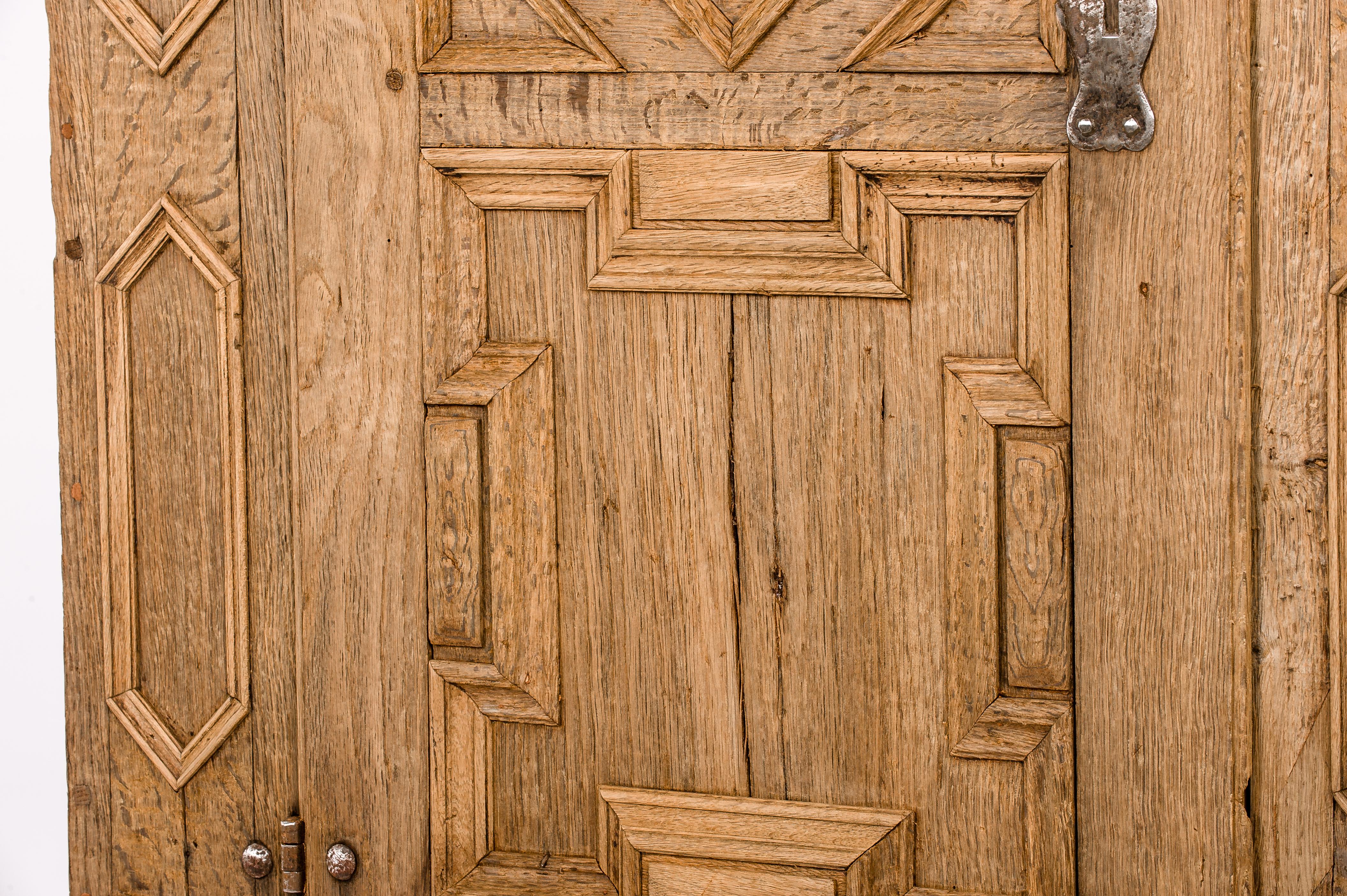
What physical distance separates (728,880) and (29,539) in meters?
0.92

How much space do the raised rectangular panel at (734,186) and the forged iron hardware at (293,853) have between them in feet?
2.32

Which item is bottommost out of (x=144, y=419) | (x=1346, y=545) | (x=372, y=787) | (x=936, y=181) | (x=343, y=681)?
(x=372, y=787)

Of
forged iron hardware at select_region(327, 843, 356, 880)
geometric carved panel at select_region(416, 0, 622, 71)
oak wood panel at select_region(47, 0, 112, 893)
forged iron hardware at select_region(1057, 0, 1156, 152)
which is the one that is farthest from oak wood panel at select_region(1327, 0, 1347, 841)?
oak wood panel at select_region(47, 0, 112, 893)

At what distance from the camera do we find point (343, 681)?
1089 millimetres

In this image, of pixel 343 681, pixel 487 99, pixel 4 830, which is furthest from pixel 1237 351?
pixel 4 830

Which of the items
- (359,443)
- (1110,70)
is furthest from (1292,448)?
(359,443)

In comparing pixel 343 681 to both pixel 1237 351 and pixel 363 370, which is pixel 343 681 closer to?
pixel 363 370

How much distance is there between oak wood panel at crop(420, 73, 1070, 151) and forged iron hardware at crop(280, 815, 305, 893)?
0.70 metres

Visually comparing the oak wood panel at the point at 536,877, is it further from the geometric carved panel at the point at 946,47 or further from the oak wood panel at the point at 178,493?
the geometric carved panel at the point at 946,47

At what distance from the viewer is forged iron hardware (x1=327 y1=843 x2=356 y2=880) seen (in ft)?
3.58

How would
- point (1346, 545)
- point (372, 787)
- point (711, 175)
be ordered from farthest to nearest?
point (372, 787)
point (711, 175)
point (1346, 545)

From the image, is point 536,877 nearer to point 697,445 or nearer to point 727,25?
point 697,445

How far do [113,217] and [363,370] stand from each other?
1.06ft

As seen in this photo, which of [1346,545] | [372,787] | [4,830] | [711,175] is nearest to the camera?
[1346,545]
